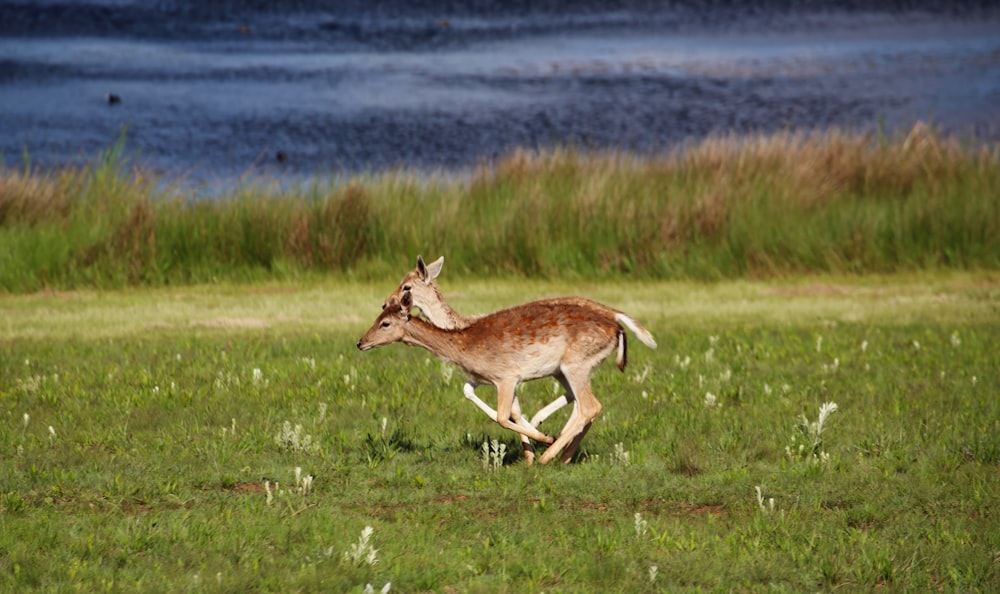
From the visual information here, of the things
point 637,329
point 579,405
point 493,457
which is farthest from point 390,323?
point 637,329

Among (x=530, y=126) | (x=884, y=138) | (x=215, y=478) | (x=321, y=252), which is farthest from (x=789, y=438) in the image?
(x=530, y=126)

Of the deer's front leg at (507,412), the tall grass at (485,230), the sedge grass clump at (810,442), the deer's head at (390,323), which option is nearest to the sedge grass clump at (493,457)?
the deer's front leg at (507,412)

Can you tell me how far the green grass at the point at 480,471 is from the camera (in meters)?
7.75

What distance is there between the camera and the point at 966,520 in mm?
8719

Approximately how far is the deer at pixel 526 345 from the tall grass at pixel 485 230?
1313cm

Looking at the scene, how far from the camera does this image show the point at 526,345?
936 cm

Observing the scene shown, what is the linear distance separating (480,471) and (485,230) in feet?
46.1

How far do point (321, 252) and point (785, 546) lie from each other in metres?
16.3

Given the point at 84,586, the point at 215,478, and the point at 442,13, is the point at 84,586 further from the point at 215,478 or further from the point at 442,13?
the point at 442,13

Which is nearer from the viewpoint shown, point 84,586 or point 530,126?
point 84,586

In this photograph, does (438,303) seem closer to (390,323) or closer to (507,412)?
(390,323)

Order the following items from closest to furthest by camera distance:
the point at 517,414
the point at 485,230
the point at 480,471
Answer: the point at 517,414, the point at 480,471, the point at 485,230

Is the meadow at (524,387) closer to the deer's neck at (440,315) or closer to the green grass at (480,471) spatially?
the green grass at (480,471)

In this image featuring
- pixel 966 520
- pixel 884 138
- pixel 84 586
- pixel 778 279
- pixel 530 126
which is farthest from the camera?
pixel 530 126
